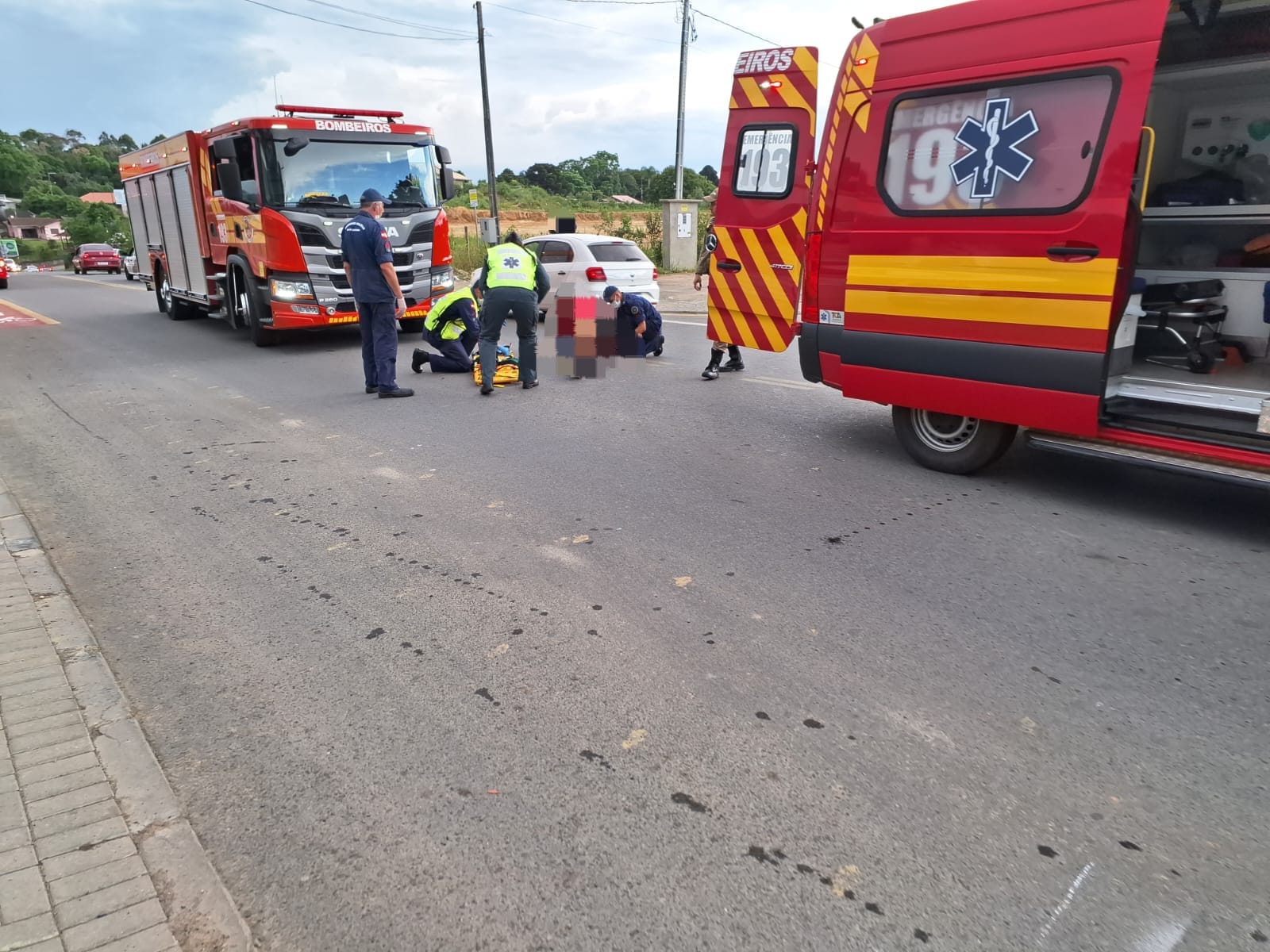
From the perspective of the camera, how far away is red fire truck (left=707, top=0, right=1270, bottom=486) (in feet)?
15.2

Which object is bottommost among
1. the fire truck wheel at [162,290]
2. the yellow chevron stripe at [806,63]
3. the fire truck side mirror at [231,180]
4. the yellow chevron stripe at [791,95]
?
the fire truck wheel at [162,290]

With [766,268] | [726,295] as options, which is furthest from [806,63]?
[726,295]

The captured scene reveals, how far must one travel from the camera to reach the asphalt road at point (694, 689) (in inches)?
87.8

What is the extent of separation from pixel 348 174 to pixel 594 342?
4.04m

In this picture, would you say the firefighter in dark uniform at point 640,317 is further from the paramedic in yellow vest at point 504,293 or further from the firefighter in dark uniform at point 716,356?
the paramedic in yellow vest at point 504,293

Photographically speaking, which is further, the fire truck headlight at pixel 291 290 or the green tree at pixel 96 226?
the green tree at pixel 96 226

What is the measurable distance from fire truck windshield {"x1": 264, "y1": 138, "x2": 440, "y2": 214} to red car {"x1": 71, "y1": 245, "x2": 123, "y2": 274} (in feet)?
120

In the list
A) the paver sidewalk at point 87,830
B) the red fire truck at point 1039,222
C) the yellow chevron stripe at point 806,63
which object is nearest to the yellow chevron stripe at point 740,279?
the red fire truck at point 1039,222

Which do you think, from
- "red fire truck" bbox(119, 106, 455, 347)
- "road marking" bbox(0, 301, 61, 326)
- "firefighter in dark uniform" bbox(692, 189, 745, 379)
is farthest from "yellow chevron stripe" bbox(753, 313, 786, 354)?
"road marking" bbox(0, 301, 61, 326)

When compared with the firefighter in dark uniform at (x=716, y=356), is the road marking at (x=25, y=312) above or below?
below

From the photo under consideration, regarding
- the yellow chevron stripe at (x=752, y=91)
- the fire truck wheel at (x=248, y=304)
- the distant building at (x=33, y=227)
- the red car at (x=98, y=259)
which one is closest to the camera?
the yellow chevron stripe at (x=752, y=91)

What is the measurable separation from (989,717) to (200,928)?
250 cm

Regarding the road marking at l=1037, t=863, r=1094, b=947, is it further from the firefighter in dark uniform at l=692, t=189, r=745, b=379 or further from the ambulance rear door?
the firefighter in dark uniform at l=692, t=189, r=745, b=379

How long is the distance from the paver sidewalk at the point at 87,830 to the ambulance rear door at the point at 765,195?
5476mm
